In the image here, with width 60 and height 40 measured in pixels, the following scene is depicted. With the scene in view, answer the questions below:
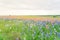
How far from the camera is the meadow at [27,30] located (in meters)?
1.14

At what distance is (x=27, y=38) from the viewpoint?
116cm

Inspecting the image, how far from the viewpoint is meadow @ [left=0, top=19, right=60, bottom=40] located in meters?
1.14

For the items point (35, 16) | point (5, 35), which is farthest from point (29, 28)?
point (5, 35)

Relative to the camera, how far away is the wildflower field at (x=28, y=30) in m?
1.14

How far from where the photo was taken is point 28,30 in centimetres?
120

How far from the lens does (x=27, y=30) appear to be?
120cm

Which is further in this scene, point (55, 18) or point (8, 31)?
point (55, 18)

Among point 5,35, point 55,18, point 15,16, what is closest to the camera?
point 5,35

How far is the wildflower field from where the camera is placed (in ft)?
3.73

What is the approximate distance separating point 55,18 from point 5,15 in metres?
0.57

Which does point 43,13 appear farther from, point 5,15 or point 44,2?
point 5,15

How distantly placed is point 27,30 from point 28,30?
11 mm

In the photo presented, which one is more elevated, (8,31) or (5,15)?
(5,15)

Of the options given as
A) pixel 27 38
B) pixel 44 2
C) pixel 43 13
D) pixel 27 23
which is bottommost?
pixel 27 38
